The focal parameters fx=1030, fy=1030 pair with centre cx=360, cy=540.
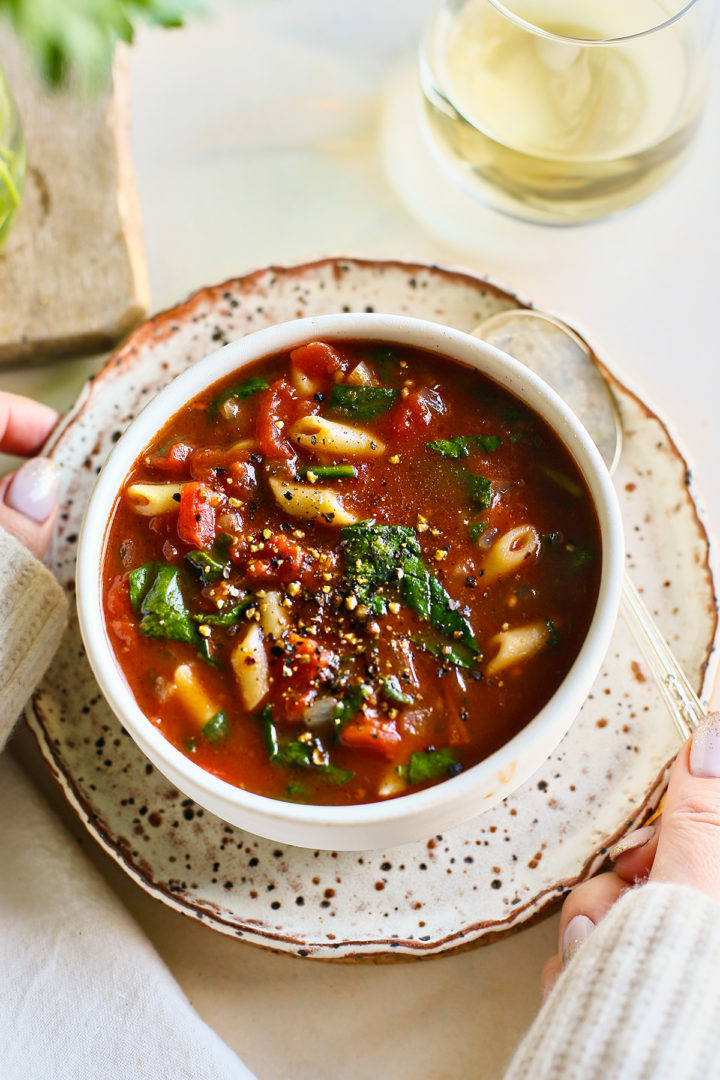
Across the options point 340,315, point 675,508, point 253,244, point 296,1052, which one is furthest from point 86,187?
point 296,1052

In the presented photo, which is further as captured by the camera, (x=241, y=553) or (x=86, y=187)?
(x=86, y=187)

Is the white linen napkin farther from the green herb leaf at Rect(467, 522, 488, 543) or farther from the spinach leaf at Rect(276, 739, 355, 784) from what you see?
the green herb leaf at Rect(467, 522, 488, 543)

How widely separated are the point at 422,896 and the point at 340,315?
129cm

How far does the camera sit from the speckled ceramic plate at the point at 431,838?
2.23m

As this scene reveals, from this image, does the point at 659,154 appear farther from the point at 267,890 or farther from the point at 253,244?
the point at 267,890

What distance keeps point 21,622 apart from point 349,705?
2.59ft

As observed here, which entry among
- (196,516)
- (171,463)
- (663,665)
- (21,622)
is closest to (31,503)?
(21,622)

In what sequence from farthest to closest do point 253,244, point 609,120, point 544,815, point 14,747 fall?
point 253,244, point 609,120, point 14,747, point 544,815

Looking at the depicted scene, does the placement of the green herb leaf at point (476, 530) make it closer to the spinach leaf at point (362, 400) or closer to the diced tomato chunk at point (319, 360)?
the spinach leaf at point (362, 400)

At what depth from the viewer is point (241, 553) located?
84.7 inches

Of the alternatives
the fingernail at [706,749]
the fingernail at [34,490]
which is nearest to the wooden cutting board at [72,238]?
the fingernail at [34,490]

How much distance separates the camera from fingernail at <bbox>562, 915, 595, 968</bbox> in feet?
7.18

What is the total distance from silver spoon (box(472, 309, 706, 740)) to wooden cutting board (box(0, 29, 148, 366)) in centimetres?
108

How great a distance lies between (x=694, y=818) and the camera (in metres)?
2.08
